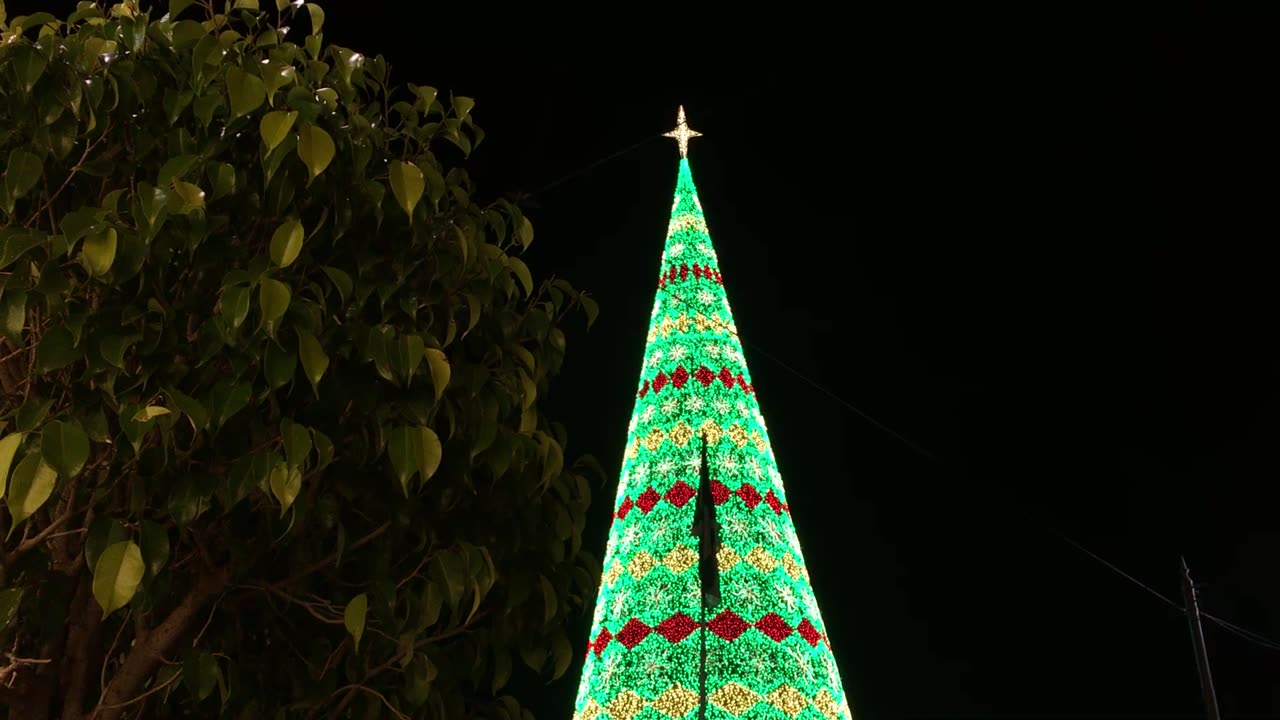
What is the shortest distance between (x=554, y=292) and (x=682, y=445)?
223 inches

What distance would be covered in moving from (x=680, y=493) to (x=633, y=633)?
1.16 m

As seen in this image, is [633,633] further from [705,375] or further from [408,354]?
[408,354]

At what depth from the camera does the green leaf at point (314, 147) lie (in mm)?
2557

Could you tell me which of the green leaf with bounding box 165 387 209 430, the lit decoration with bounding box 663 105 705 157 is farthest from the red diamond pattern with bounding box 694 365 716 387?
the green leaf with bounding box 165 387 209 430

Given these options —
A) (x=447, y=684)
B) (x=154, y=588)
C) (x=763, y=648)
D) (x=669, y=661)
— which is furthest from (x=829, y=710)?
(x=154, y=588)

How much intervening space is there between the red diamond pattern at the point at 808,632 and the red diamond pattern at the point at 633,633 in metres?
1.17

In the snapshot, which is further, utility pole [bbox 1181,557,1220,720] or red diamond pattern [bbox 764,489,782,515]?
red diamond pattern [bbox 764,489,782,515]

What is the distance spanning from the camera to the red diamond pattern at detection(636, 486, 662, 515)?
29.0 ft

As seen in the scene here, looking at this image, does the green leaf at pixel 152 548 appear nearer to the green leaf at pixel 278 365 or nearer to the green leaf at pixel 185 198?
the green leaf at pixel 278 365

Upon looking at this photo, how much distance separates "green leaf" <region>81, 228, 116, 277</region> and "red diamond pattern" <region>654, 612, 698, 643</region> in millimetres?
6494

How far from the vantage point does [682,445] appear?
8.98 metres

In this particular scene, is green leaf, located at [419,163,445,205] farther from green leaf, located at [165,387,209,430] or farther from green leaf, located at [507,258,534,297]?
green leaf, located at [165,387,209,430]

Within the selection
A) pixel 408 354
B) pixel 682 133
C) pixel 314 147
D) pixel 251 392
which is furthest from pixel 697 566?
pixel 314 147

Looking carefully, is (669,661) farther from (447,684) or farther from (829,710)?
(447,684)
